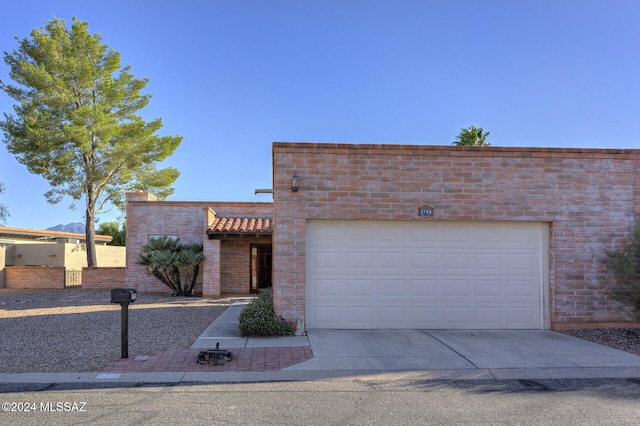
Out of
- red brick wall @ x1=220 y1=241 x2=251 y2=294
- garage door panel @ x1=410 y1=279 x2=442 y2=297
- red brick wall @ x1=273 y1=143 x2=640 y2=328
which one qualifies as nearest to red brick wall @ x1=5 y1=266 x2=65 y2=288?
red brick wall @ x1=220 y1=241 x2=251 y2=294

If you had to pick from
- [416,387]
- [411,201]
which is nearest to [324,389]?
[416,387]

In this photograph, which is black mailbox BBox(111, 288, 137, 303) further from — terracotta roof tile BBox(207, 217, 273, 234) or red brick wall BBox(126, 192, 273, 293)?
red brick wall BBox(126, 192, 273, 293)

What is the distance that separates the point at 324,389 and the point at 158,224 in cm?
1641

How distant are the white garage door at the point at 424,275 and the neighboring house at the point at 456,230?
0.02 meters

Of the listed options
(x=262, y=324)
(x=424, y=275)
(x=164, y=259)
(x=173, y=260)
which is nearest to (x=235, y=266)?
(x=173, y=260)

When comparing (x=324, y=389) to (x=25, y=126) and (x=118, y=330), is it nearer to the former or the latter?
(x=118, y=330)

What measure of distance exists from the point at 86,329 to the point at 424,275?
761 centimetres

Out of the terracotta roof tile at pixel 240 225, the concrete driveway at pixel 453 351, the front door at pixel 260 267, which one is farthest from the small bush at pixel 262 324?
the front door at pixel 260 267

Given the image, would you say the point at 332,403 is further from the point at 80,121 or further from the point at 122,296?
the point at 80,121

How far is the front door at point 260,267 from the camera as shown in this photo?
2112 cm

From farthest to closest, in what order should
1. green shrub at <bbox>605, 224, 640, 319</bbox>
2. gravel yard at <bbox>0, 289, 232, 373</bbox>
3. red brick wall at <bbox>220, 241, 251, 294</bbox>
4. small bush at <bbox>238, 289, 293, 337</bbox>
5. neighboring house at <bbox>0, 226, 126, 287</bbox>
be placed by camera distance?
neighboring house at <bbox>0, 226, 126, 287</bbox>
red brick wall at <bbox>220, 241, 251, 294</bbox>
green shrub at <bbox>605, 224, 640, 319</bbox>
small bush at <bbox>238, 289, 293, 337</bbox>
gravel yard at <bbox>0, 289, 232, 373</bbox>

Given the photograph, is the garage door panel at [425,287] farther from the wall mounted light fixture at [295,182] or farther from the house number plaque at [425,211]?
the wall mounted light fixture at [295,182]

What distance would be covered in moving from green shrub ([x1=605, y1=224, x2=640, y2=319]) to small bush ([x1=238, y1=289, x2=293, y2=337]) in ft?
22.7

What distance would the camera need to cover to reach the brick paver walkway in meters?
7.18
